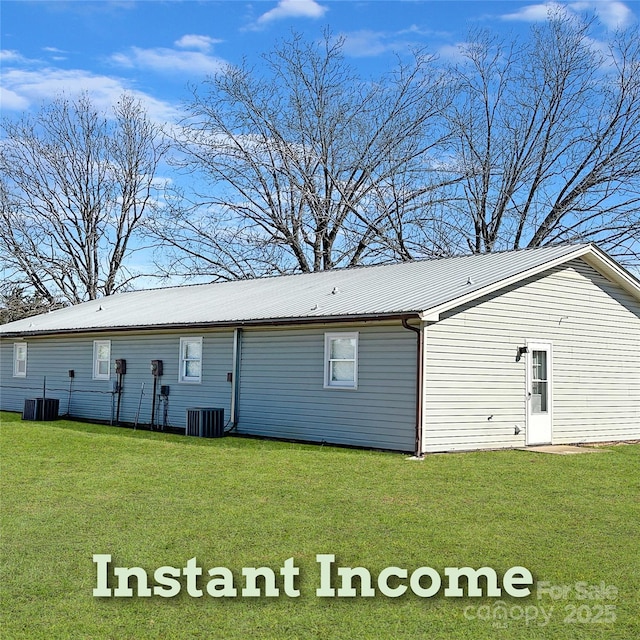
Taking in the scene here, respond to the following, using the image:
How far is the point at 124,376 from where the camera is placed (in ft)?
64.8

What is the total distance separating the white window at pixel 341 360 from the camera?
14445 millimetres


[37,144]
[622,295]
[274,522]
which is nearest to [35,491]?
[274,522]

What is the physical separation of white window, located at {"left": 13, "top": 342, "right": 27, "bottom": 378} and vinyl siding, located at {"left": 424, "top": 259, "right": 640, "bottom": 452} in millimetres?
14953

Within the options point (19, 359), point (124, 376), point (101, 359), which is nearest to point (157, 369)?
point (124, 376)

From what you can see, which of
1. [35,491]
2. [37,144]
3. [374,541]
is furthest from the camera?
[37,144]

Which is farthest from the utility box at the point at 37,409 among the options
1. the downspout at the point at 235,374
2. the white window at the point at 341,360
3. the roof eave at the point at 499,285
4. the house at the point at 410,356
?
the roof eave at the point at 499,285

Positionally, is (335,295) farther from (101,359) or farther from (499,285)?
(101,359)

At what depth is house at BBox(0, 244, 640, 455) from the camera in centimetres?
1373

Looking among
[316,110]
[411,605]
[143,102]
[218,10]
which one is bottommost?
[411,605]

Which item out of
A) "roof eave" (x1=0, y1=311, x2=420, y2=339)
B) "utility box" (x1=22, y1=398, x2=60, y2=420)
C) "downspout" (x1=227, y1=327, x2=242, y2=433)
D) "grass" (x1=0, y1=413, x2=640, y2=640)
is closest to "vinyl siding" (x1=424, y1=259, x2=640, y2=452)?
"roof eave" (x1=0, y1=311, x2=420, y2=339)

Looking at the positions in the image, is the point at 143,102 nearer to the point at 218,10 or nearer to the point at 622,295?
the point at 218,10

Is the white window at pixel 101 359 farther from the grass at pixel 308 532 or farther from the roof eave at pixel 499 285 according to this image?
the roof eave at pixel 499 285

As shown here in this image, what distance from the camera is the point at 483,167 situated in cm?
3002

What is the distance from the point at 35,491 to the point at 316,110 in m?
24.7
